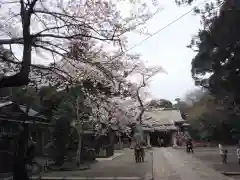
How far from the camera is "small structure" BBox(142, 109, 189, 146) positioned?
55.6 meters

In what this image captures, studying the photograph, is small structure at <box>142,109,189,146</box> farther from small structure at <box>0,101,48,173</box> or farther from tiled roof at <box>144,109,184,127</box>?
small structure at <box>0,101,48,173</box>

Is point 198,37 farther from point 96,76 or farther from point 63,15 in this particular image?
point 63,15

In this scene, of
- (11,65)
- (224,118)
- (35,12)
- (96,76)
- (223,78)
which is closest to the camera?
(35,12)

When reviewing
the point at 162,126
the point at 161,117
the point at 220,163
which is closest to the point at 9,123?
the point at 220,163

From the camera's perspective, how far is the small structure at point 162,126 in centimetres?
5556

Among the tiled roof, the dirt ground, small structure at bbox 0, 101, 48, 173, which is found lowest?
the dirt ground

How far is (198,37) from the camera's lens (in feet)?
88.6

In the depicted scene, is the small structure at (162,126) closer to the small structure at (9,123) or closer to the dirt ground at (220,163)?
the dirt ground at (220,163)

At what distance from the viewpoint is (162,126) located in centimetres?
5662

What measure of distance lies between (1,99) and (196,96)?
66622 mm

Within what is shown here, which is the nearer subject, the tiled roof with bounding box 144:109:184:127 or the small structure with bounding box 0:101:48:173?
the small structure with bounding box 0:101:48:173

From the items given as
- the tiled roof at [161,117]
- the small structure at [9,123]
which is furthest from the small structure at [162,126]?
the small structure at [9,123]

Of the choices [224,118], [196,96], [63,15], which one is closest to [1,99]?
[63,15]

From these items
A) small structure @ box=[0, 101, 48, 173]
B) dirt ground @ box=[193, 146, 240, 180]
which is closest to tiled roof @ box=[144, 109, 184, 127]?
dirt ground @ box=[193, 146, 240, 180]
